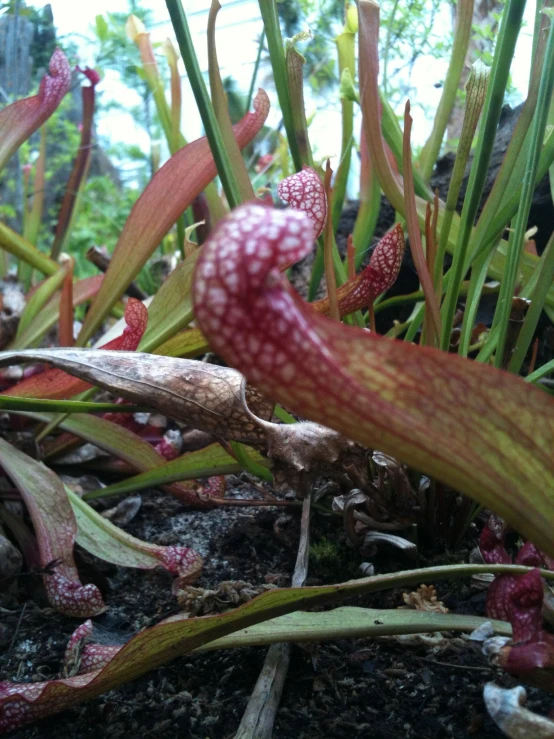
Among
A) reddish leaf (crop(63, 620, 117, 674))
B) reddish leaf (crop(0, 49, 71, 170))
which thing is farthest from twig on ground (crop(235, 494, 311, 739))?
reddish leaf (crop(0, 49, 71, 170))

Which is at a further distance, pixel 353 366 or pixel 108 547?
pixel 108 547

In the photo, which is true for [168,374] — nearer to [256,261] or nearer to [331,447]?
[331,447]

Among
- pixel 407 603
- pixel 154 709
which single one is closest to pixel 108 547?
pixel 154 709

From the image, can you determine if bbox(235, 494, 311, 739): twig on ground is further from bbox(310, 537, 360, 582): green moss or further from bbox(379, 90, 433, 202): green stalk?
bbox(379, 90, 433, 202): green stalk

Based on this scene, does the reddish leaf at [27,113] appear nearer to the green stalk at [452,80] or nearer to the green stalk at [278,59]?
the green stalk at [278,59]

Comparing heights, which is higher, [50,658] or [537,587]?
[537,587]

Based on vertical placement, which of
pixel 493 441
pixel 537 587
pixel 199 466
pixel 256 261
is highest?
pixel 256 261

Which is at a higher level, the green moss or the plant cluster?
the plant cluster
